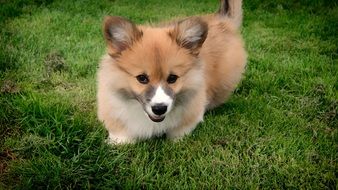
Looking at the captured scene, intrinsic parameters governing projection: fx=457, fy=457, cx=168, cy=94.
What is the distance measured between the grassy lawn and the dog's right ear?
564 mm

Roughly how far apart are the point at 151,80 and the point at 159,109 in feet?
0.69

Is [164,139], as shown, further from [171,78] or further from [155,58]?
[155,58]

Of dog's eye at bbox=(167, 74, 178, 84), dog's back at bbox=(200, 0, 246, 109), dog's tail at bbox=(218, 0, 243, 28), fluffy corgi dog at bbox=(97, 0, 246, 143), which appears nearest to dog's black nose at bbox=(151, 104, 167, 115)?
fluffy corgi dog at bbox=(97, 0, 246, 143)

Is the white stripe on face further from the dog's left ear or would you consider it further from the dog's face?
the dog's left ear

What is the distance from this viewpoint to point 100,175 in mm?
2766

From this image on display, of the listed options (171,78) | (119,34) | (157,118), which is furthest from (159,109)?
(119,34)

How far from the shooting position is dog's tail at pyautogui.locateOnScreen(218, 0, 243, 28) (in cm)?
435

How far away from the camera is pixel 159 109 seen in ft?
9.25

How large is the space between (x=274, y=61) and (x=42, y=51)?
252cm

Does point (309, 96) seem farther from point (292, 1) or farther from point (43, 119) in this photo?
point (292, 1)

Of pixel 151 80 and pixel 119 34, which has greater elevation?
pixel 119 34

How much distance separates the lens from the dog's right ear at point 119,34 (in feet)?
9.68

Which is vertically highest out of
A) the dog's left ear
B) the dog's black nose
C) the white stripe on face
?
the dog's left ear

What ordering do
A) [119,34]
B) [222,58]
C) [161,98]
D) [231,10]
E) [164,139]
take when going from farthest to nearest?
1. [231,10]
2. [222,58]
3. [164,139]
4. [119,34]
5. [161,98]
